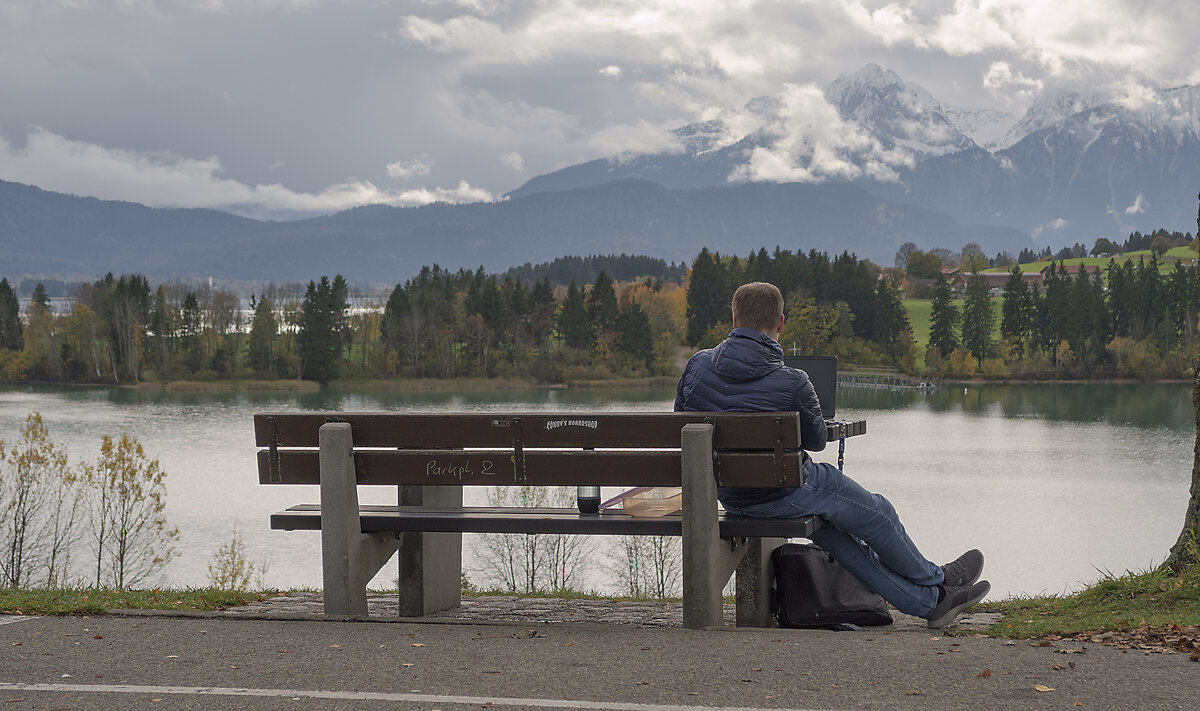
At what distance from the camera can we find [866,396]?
104000mm

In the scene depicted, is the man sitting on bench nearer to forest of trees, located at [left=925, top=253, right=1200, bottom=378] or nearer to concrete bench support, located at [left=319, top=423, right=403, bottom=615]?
concrete bench support, located at [left=319, top=423, right=403, bottom=615]

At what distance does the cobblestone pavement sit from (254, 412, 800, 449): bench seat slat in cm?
109

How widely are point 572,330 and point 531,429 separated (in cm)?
11786

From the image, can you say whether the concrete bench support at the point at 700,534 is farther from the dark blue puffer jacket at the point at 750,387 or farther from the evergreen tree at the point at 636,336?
the evergreen tree at the point at 636,336

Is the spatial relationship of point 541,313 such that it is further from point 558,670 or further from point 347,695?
point 347,695

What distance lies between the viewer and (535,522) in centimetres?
618

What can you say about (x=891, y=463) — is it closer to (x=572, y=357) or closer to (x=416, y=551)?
(x=416, y=551)

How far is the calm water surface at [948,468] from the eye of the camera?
32219 millimetres

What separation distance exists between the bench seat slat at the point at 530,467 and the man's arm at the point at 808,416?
→ 26cm

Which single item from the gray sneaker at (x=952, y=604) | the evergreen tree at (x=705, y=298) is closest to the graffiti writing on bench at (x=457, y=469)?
the gray sneaker at (x=952, y=604)

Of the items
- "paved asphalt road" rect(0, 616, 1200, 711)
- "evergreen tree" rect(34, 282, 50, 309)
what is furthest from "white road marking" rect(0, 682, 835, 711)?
"evergreen tree" rect(34, 282, 50, 309)

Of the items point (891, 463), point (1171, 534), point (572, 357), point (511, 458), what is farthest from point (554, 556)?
point (572, 357)

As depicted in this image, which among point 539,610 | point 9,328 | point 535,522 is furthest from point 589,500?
point 9,328

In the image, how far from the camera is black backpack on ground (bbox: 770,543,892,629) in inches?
246
